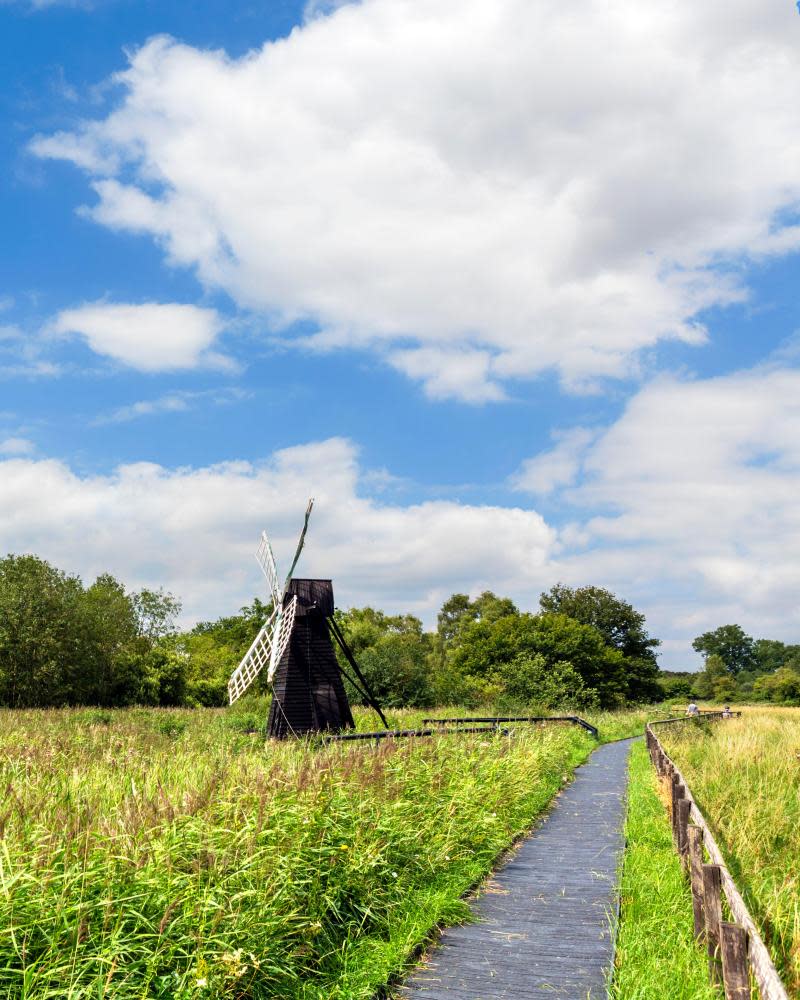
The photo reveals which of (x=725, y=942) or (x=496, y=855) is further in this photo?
(x=496, y=855)

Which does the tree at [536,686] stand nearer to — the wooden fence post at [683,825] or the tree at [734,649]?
the wooden fence post at [683,825]

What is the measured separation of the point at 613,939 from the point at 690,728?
24.8 metres

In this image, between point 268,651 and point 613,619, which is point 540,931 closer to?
point 268,651

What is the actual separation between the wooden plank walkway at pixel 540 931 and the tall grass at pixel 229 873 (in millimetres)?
281

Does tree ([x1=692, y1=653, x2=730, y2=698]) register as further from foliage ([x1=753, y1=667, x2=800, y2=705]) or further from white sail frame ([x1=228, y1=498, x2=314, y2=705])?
white sail frame ([x1=228, y1=498, x2=314, y2=705])

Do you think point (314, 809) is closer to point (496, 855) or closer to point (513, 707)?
point (496, 855)

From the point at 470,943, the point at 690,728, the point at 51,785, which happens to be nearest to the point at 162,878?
the point at 470,943

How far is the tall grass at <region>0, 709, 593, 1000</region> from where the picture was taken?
15.5ft

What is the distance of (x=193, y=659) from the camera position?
5784 centimetres

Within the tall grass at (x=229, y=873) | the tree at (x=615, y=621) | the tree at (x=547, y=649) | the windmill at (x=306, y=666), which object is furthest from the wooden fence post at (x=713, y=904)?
the tree at (x=615, y=621)

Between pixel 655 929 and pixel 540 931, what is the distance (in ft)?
3.49

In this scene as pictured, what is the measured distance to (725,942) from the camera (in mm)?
5000

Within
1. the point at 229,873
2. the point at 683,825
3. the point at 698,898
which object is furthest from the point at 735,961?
the point at 683,825

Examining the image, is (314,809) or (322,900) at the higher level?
(314,809)
